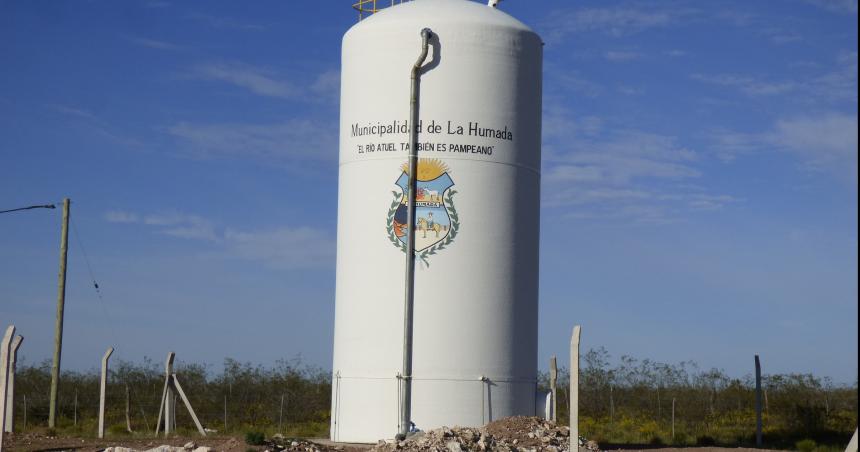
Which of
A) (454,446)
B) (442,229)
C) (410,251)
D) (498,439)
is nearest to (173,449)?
(454,446)

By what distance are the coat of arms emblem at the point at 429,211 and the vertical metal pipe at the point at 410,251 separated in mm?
354

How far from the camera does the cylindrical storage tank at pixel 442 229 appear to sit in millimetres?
23922

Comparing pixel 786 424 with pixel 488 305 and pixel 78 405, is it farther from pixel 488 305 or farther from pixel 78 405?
pixel 78 405

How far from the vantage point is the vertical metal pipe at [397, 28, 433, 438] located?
23.3 meters

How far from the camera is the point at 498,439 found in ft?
68.8

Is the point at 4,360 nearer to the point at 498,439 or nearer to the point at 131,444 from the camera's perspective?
the point at 131,444

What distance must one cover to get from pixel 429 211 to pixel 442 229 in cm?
47

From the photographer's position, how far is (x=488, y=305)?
24.2 m

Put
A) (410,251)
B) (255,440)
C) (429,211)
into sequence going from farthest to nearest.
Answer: (429,211)
(410,251)
(255,440)

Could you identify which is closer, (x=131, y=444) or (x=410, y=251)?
(x=131, y=444)

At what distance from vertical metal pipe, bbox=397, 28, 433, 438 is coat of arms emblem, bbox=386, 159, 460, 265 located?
1.16ft

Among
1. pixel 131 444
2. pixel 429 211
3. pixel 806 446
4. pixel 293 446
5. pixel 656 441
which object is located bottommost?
pixel 656 441

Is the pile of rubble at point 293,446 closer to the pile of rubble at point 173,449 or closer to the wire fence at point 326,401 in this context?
the pile of rubble at point 173,449

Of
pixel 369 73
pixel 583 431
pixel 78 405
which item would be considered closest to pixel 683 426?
pixel 583 431
